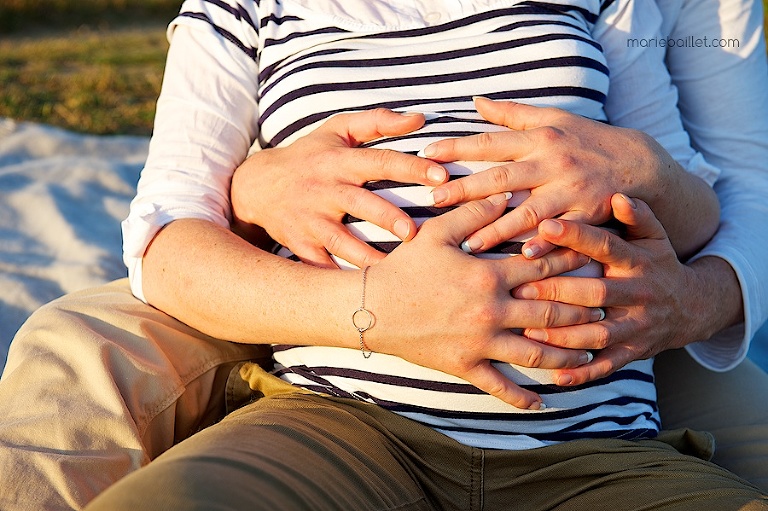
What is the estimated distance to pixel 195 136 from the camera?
173 centimetres

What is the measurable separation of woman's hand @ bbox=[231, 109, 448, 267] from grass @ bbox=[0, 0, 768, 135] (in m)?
2.43

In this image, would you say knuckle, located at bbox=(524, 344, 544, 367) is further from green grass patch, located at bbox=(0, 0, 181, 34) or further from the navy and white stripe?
green grass patch, located at bbox=(0, 0, 181, 34)

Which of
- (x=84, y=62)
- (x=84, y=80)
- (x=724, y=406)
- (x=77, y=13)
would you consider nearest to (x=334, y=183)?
(x=724, y=406)

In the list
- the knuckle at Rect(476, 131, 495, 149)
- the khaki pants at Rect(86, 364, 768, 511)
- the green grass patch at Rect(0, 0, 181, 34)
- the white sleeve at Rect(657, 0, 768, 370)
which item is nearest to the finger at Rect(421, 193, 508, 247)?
the knuckle at Rect(476, 131, 495, 149)

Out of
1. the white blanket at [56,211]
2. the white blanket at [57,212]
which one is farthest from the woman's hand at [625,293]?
the white blanket at [56,211]

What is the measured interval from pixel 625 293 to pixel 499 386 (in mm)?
300

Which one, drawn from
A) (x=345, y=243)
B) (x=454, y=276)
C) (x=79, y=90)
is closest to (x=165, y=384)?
(x=345, y=243)

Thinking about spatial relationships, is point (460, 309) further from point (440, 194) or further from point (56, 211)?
point (56, 211)

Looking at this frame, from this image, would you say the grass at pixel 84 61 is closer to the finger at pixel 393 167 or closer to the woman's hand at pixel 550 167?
the finger at pixel 393 167

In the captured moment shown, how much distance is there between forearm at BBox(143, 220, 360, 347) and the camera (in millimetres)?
1455

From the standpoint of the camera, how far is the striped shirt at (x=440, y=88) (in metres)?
1.49

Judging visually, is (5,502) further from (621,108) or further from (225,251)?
(621,108)

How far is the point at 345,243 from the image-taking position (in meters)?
1.50

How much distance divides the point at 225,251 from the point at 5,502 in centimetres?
57
